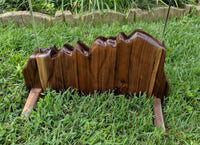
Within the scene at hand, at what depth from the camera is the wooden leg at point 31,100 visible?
1.56 metres

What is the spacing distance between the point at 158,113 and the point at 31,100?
100 cm

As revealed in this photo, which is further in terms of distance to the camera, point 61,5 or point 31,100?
point 61,5

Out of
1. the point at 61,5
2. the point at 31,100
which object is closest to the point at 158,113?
the point at 31,100

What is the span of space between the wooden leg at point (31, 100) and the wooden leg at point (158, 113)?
3.08ft

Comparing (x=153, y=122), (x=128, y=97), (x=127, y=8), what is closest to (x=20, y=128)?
(x=128, y=97)

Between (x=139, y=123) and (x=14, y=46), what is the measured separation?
62.3 inches

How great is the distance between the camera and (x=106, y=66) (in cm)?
155

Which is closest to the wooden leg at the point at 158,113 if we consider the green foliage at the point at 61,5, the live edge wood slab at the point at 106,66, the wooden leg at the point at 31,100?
the live edge wood slab at the point at 106,66

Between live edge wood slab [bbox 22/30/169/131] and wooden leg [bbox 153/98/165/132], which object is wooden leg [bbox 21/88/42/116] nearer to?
live edge wood slab [bbox 22/30/169/131]

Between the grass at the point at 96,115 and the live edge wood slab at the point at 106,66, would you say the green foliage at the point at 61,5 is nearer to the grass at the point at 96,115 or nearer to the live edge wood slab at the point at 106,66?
the grass at the point at 96,115

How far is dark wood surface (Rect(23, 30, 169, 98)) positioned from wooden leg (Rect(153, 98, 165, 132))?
0.21 feet

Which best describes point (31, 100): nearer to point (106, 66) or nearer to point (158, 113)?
point (106, 66)

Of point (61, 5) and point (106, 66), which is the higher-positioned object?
point (61, 5)

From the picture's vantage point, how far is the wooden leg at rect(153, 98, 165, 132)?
158 cm
